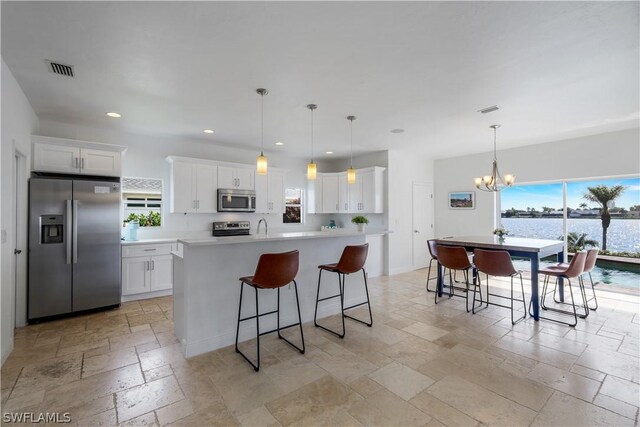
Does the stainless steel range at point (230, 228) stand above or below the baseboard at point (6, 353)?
above

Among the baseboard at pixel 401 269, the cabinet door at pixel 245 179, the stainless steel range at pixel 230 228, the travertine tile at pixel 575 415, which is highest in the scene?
the cabinet door at pixel 245 179

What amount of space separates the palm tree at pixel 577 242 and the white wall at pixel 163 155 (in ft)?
18.5

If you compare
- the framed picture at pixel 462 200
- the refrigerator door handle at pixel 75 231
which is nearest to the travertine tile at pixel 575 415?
the refrigerator door handle at pixel 75 231

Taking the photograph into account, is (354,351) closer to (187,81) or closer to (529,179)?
(187,81)

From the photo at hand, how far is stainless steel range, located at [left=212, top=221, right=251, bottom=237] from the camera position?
18.3ft

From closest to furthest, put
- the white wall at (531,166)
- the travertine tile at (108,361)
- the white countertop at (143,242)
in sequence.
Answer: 1. the travertine tile at (108,361)
2. the white countertop at (143,242)
3. the white wall at (531,166)

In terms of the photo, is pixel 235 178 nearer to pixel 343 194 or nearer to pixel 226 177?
pixel 226 177

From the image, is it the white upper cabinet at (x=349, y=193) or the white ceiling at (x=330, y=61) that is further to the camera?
the white upper cabinet at (x=349, y=193)

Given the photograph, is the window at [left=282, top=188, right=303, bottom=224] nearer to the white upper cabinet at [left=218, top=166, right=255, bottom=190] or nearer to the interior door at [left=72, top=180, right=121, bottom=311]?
the white upper cabinet at [left=218, top=166, right=255, bottom=190]

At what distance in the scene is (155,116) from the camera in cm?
403

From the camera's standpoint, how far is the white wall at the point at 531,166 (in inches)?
190

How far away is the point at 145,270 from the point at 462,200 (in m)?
6.54

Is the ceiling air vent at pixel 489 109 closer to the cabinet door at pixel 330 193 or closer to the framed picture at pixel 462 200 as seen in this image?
the framed picture at pixel 462 200

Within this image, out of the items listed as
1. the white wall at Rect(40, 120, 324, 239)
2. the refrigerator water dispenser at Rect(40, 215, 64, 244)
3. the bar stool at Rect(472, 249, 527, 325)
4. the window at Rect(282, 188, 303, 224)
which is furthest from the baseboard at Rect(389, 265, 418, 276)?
the refrigerator water dispenser at Rect(40, 215, 64, 244)
